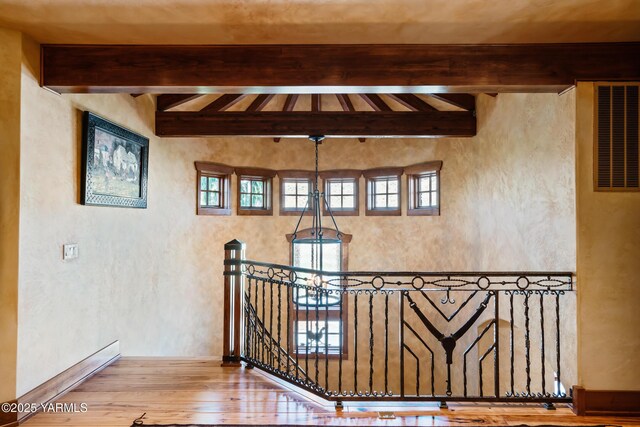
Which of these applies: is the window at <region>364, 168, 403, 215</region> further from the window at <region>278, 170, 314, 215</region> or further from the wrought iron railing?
the wrought iron railing

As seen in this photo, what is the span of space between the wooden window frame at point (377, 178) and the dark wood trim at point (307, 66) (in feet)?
12.4

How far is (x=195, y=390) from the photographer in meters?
3.04

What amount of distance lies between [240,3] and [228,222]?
453 centimetres

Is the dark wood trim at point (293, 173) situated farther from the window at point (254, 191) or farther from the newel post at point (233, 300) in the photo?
the newel post at point (233, 300)

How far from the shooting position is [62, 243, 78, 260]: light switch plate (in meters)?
3.10

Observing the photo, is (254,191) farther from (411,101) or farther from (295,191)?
(411,101)

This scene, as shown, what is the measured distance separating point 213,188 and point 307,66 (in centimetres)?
402

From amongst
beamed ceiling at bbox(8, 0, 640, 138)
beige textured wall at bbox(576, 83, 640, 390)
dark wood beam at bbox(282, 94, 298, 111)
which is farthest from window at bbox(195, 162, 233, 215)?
beige textured wall at bbox(576, 83, 640, 390)

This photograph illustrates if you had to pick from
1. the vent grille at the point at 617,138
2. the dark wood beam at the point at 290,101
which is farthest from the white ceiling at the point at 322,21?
the dark wood beam at the point at 290,101

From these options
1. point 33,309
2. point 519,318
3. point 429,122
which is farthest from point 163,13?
point 519,318

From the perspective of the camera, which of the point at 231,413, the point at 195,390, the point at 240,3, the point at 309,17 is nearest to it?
the point at 240,3

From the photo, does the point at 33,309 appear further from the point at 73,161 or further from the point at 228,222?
the point at 228,222

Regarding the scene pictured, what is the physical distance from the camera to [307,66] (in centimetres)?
282

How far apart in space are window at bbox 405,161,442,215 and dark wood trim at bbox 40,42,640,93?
3.35 metres
